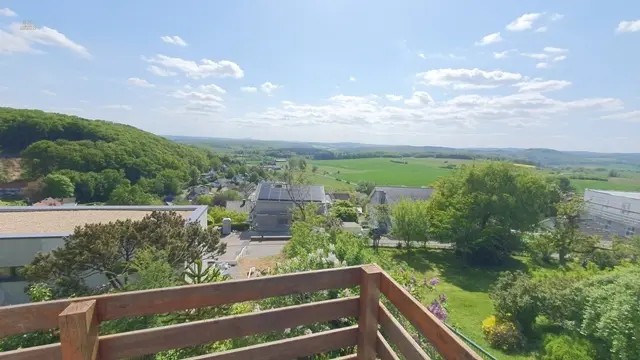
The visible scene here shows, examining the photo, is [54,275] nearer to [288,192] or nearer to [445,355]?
[445,355]

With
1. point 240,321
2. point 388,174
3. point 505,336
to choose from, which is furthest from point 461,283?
point 388,174

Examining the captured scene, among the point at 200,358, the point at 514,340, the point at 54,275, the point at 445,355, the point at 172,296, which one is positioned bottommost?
the point at 514,340

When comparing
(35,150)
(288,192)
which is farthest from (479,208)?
(35,150)

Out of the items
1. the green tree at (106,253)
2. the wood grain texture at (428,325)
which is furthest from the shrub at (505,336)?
the wood grain texture at (428,325)

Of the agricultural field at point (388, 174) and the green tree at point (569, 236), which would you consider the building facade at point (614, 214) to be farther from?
the agricultural field at point (388, 174)

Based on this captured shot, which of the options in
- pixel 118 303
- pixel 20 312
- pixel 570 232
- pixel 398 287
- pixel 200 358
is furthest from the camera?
pixel 570 232

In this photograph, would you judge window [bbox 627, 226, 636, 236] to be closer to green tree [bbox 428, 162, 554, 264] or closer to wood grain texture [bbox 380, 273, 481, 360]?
green tree [bbox 428, 162, 554, 264]
